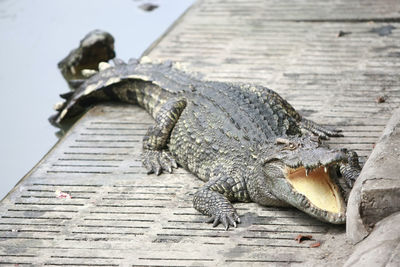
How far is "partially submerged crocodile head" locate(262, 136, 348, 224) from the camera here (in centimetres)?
498

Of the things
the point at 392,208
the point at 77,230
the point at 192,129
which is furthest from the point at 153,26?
the point at 392,208

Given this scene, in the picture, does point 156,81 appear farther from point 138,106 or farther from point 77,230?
point 77,230

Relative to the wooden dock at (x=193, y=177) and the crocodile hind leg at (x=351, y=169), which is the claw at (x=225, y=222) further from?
the crocodile hind leg at (x=351, y=169)

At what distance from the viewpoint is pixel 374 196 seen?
15.0ft

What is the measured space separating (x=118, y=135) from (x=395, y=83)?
113 inches

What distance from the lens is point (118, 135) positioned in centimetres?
709

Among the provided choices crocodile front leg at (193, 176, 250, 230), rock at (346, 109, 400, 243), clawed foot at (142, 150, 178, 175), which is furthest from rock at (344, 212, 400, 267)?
clawed foot at (142, 150, 178, 175)

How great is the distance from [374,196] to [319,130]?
2.03m

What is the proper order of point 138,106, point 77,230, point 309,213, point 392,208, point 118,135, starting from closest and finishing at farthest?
point 392,208 < point 309,213 < point 77,230 < point 118,135 < point 138,106

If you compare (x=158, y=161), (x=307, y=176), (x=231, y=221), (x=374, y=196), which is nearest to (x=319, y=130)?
(x=307, y=176)

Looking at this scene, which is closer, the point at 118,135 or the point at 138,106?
the point at 118,135

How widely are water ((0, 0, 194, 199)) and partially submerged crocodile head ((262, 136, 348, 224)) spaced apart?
2.91 meters

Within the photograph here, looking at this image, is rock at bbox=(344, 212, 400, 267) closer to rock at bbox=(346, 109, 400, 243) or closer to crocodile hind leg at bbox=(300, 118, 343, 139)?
rock at bbox=(346, 109, 400, 243)

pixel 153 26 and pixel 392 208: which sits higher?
pixel 392 208
